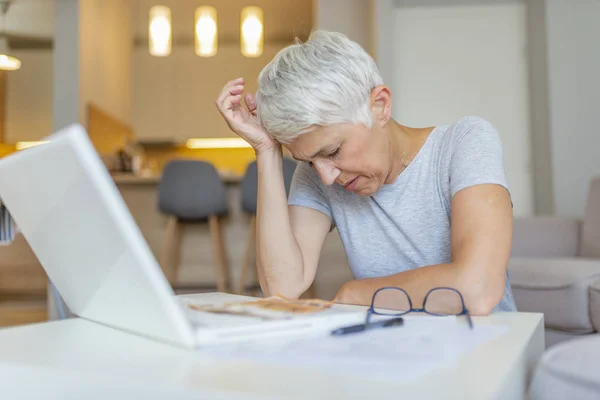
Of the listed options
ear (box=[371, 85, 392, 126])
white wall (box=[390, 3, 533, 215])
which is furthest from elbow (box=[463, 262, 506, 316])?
white wall (box=[390, 3, 533, 215])

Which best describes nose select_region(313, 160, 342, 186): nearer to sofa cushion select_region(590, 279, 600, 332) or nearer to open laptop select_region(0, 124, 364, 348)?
open laptop select_region(0, 124, 364, 348)

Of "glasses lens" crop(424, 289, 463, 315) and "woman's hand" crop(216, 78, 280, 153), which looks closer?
"glasses lens" crop(424, 289, 463, 315)

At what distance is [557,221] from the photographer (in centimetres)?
291

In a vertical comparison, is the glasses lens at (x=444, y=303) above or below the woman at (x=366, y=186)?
below

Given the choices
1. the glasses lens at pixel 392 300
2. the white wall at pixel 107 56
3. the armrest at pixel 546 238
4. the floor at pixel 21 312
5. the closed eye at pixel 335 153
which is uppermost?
the white wall at pixel 107 56

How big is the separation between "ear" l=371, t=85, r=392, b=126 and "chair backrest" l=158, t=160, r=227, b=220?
8.73 ft

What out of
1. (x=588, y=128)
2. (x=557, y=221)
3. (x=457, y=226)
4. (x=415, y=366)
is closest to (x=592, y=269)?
(x=557, y=221)

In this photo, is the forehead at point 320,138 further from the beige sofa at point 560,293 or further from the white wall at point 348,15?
the white wall at point 348,15

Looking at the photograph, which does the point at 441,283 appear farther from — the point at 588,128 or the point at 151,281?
the point at 588,128

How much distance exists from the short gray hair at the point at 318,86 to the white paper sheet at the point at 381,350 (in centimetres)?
45

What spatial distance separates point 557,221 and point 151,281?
9.18 feet

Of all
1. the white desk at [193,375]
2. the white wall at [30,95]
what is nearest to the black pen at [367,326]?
the white desk at [193,375]

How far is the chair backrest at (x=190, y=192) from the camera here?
3.67 m

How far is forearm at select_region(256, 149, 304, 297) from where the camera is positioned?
117 cm
